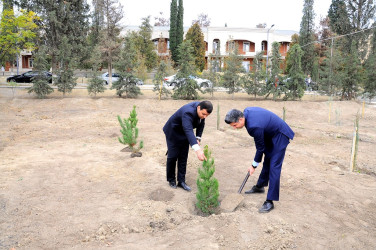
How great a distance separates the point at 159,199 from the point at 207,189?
3.43ft

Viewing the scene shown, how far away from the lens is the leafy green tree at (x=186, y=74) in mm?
19058

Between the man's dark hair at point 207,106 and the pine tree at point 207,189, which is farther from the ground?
the man's dark hair at point 207,106

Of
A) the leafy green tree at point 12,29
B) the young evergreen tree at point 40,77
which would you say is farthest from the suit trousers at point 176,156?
the leafy green tree at point 12,29

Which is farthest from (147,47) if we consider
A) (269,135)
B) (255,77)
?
(269,135)

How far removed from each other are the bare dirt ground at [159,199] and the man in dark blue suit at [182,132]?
0.36 m

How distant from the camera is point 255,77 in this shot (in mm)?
20531

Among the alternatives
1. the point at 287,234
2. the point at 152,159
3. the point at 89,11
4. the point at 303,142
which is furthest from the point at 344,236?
the point at 89,11

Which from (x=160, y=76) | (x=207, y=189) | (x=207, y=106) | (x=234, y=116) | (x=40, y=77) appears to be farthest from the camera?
(x=160, y=76)

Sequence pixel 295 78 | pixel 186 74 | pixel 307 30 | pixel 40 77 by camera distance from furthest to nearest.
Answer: pixel 307 30 → pixel 295 78 → pixel 186 74 → pixel 40 77

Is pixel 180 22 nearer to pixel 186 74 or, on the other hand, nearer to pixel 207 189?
pixel 186 74

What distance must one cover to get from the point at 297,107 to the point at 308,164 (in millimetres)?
12701

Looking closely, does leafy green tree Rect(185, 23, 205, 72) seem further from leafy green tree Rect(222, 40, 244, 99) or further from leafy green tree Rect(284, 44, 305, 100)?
leafy green tree Rect(284, 44, 305, 100)

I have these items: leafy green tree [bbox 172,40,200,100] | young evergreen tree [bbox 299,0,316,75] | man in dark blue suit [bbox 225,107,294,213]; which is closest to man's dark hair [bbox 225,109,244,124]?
man in dark blue suit [bbox 225,107,294,213]

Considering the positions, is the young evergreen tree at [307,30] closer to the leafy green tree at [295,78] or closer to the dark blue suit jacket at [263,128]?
the leafy green tree at [295,78]
